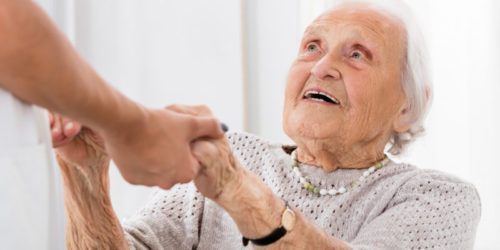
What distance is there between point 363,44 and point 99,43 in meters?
1.48

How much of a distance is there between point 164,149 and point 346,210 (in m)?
0.77

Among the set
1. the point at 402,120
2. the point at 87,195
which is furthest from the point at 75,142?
the point at 402,120

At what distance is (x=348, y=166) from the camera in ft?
5.56

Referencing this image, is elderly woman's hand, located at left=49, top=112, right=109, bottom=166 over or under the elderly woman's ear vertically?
over

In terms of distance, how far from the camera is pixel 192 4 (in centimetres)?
291

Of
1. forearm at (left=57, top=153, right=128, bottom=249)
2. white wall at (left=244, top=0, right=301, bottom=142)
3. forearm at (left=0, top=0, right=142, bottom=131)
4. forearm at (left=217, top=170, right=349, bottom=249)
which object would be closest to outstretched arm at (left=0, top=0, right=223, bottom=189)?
forearm at (left=0, top=0, right=142, bottom=131)

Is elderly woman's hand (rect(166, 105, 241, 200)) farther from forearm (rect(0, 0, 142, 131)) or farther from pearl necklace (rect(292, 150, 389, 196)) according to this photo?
pearl necklace (rect(292, 150, 389, 196))

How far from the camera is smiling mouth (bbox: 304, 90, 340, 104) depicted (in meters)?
1.63

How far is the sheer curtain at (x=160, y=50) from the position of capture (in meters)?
2.74

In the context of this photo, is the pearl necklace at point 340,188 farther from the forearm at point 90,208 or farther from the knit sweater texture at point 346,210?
the forearm at point 90,208

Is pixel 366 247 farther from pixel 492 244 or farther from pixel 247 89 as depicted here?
pixel 247 89

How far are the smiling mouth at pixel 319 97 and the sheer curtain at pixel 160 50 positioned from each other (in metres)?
1.34

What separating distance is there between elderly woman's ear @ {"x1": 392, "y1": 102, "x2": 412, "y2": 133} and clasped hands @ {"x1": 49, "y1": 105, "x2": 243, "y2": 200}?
0.75m

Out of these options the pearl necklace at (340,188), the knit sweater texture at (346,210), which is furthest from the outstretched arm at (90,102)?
the pearl necklace at (340,188)
